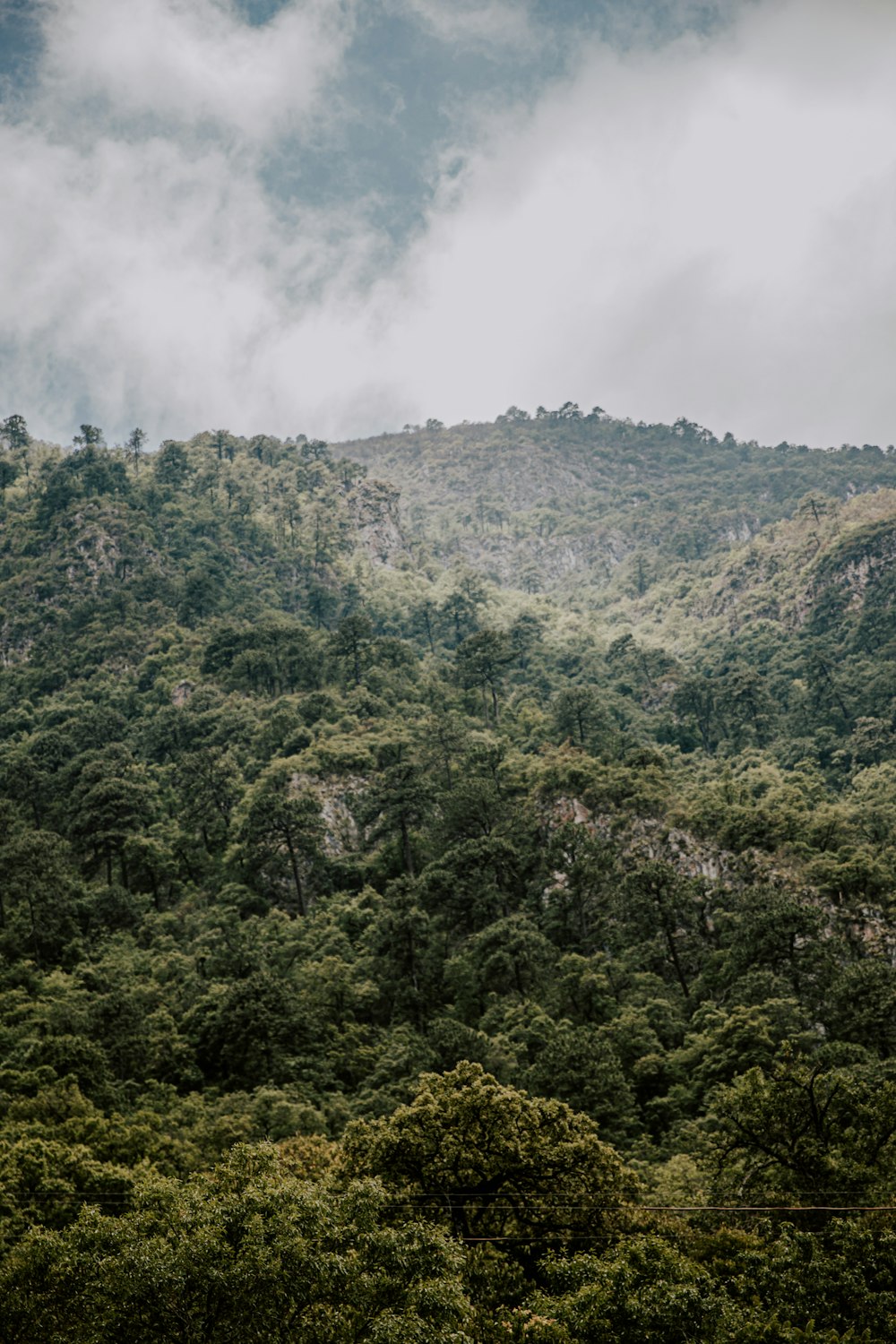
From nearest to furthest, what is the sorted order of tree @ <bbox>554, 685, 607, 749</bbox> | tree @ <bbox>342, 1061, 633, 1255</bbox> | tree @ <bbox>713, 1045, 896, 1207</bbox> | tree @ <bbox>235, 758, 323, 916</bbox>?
tree @ <bbox>342, 1061, 633, 1255</bbox>, tree @ <bbox>713, 1045, 896, 1207</bbox>, tree @ <bbox>235, 758, 323, 916</bbox>, tree @ <bbox>554, 685, 607, 749</bbox>

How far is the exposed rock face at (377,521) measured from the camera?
439 feet

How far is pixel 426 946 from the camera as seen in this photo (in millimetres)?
50219

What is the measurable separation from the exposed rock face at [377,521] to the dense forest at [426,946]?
12.3m

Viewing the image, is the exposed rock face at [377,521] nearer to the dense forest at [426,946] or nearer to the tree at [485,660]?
the dense forest at [426,946]

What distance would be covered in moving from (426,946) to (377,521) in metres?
94.9

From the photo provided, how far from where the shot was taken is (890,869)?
156 ft

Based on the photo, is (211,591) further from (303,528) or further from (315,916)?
(315,916)

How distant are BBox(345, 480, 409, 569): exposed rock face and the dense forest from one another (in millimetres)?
12311

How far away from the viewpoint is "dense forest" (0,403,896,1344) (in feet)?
64.8

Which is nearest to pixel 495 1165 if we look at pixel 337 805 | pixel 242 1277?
pixel 242 1277

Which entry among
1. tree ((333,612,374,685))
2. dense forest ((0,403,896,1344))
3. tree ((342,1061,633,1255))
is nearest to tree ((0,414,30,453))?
dense forest ((0,403,896,1344))

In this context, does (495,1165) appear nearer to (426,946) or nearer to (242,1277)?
(242,1277)

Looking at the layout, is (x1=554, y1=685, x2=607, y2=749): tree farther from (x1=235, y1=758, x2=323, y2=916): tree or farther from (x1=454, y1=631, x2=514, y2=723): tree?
(x1=235, y1=758, x2=323, y2=916): tree

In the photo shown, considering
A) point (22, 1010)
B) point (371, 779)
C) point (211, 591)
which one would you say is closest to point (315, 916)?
point (371, 779)
